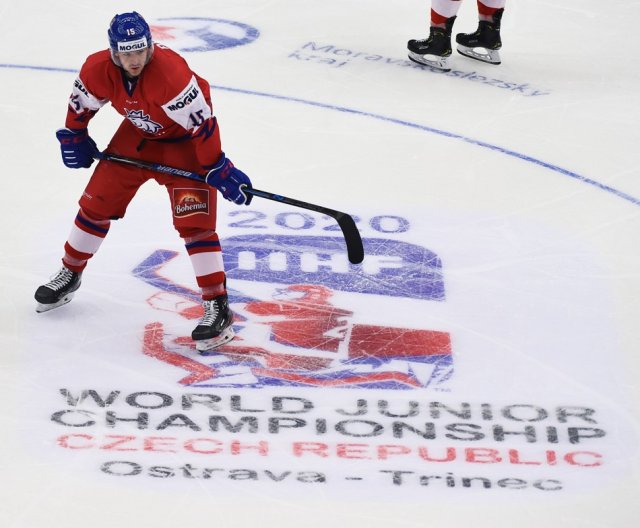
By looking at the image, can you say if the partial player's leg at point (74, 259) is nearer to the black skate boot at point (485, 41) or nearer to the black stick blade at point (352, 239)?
the black stick blade at point (352, 239)

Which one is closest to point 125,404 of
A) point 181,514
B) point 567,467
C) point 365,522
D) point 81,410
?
point 81,410

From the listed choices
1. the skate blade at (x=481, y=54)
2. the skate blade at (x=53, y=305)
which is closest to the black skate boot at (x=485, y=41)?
the skate blade at (x=481, y=54)

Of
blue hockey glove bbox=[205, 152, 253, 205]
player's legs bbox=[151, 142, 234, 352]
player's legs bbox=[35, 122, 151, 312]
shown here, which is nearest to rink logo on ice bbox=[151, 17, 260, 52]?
player's legs bbox=[35, 122, 151, 312]

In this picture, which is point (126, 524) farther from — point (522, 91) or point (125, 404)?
point (522, 91)

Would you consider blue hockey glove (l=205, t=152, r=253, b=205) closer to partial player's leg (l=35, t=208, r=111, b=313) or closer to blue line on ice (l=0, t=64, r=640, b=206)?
partial player's leg (l=35, t=208, r=111, b=313)

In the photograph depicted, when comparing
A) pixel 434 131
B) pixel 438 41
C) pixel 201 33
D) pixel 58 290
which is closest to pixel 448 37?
pixel 438 41

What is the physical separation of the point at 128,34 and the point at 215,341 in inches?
39.2

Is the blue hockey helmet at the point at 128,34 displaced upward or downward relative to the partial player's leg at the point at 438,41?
upward

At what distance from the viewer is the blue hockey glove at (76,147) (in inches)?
158

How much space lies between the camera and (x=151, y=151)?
4000 millimetres

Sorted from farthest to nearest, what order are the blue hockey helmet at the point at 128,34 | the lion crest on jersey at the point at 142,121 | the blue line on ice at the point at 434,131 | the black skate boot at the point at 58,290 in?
the blue line on ice at the point at 434,131
the black skate boot at the point at 58,290
the lion crest on jersey at the point at 142,121
the blue hockey helmet at the point at 128,34

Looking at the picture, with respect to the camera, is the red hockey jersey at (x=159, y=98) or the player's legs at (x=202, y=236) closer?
the red hockey jersey at (x=159, y=98)

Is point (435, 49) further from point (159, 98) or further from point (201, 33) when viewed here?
point (159, 98)

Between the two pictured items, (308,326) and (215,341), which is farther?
(308,326)
